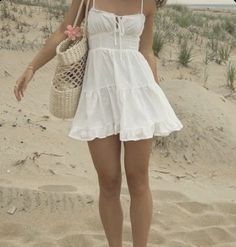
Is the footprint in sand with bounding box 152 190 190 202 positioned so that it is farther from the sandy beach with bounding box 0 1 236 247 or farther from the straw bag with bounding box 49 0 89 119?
the straw bag with bounding box 49 0 89 119

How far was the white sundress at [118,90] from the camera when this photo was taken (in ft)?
8.12

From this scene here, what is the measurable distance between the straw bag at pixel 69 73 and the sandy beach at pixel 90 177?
1.10 m

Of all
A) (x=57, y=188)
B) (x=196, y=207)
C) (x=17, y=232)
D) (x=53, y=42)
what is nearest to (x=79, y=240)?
(x=17, y=232)

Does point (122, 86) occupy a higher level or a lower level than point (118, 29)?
lower

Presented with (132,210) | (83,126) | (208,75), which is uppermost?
(83,126)

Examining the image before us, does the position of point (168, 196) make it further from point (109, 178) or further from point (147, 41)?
point (147, 41)

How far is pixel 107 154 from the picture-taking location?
2535mm

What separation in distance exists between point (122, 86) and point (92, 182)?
1.92 meters

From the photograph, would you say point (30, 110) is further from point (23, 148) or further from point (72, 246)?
point (72, 246)

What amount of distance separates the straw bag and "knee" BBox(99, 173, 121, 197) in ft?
1.10

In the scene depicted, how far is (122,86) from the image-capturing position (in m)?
2.48

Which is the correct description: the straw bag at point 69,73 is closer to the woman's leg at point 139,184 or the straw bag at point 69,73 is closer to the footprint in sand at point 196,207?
the woman's leg at point 139,184

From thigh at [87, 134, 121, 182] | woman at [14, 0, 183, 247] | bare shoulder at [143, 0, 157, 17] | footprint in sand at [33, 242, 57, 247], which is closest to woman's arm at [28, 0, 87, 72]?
woman at [14, 0, 183, 247]

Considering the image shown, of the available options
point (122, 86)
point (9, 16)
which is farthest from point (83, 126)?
point (9, 16)
